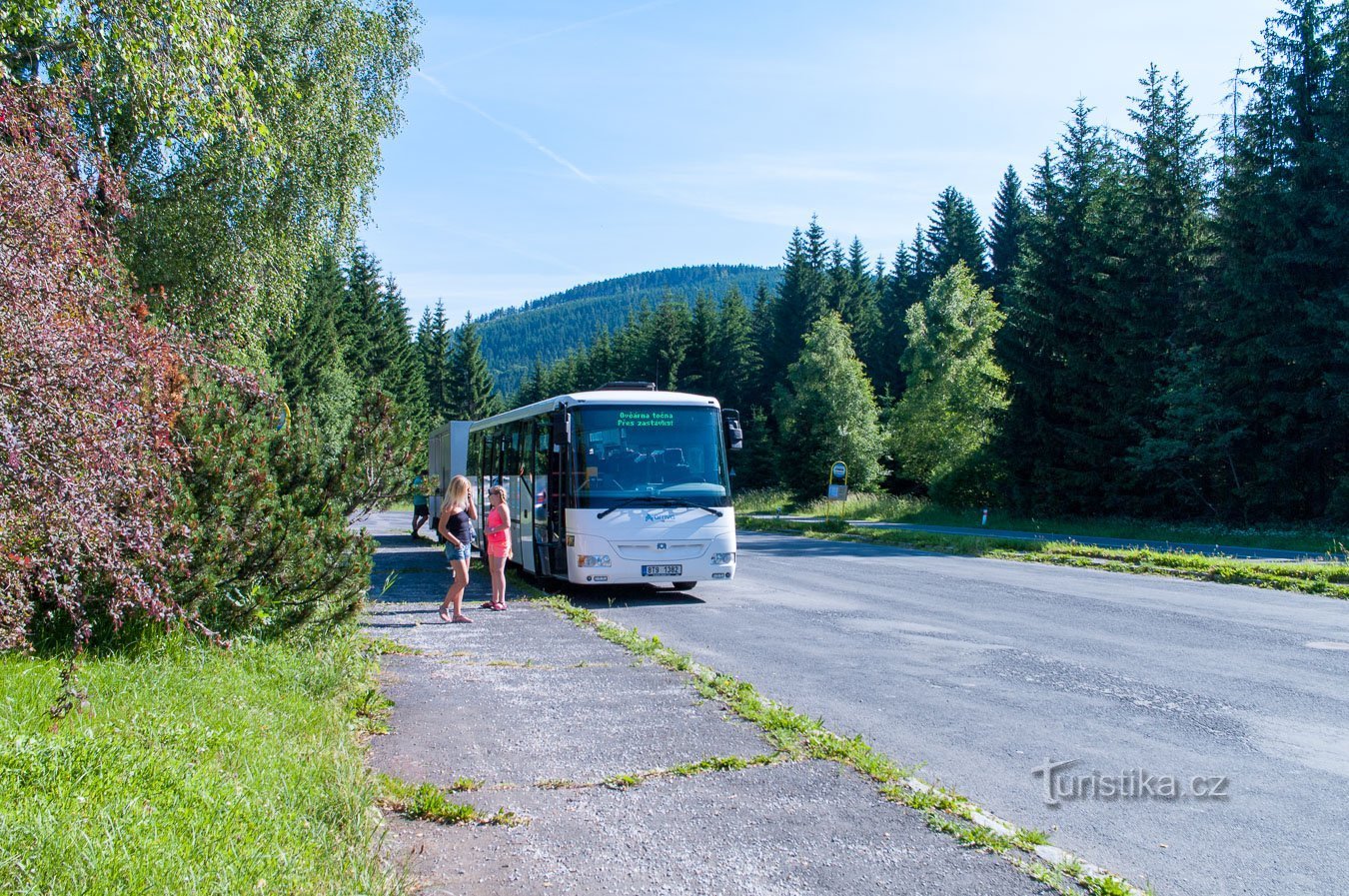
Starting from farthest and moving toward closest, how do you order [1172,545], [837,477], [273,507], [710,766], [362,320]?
1. [362,320]
2. [837,477]
3. [1172,545]
4. [273,507]
5. [710,766]

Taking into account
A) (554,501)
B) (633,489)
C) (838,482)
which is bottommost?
(554,501)

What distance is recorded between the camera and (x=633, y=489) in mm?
14055

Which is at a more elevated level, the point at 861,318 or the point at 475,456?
the point at 861,318

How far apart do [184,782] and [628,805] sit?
2.07 metres

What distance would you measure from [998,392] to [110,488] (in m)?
43.5

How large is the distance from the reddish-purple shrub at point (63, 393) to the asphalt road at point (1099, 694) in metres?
4.67

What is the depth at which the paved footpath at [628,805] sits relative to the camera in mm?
4109

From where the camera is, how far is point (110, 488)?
5.25 meters

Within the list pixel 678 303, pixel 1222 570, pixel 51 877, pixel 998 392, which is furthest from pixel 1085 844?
pixel 678 303

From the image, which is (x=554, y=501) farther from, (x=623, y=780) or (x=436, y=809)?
(x=436, y=809)

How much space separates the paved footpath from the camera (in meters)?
4.11

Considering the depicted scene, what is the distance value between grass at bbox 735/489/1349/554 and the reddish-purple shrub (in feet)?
69.7

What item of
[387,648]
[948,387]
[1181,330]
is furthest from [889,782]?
[948,387]

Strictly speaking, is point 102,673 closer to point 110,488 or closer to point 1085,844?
point 110,488
